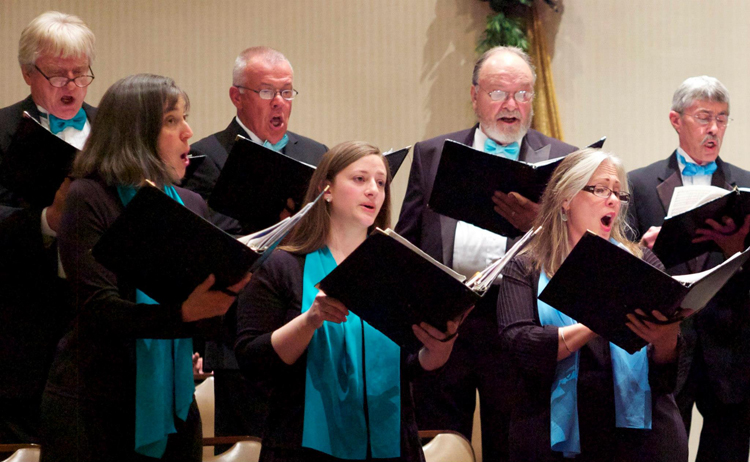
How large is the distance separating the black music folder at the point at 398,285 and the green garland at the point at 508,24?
290cm

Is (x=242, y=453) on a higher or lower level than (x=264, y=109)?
lower

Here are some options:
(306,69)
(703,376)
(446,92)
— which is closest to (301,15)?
(306,69)

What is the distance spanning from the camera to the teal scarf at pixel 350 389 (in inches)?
89.4

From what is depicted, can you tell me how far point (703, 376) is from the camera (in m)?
3.51

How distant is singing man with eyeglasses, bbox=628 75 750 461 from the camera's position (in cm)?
345

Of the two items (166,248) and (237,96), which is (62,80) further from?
(166,248)

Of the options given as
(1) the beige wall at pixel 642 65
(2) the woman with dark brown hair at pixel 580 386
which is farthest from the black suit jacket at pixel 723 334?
(1) the beige wall at pixel 642 65

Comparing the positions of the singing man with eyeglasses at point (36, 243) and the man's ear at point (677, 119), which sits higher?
the man's ear at point (677, 119)

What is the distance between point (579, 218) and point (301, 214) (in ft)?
3.19

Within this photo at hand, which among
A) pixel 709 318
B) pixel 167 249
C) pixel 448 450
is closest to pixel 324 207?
pixel 167 249

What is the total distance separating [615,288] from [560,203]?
0.51 meters

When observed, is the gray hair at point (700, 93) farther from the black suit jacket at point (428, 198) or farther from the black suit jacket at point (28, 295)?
the black suit jacket at point (28, 295)

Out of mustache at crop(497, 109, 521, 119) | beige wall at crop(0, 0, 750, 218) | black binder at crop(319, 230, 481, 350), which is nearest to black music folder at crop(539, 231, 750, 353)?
black binder at crop(319, 230, 481, 350)

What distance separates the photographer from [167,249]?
197 cm
